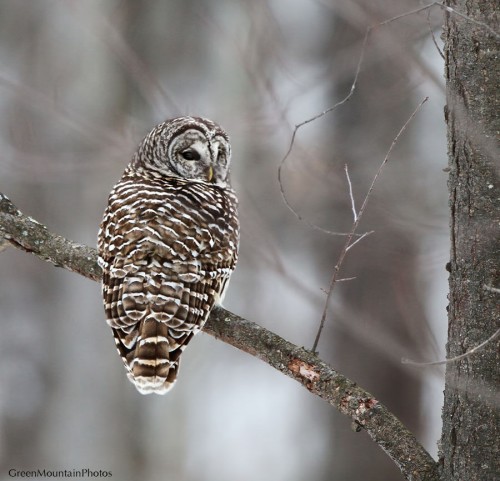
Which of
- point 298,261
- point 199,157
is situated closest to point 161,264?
point 199,157

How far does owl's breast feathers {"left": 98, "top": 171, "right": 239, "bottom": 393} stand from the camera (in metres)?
3.72

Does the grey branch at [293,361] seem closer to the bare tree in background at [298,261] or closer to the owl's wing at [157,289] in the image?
the bare tree in background at [298,261]

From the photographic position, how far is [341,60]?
24.2 ft

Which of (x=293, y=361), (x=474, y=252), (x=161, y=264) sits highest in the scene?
(x=161, y=264)

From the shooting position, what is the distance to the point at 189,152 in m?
4.78

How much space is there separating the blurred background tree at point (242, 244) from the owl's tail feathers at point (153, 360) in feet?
11.6

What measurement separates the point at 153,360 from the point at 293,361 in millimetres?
687

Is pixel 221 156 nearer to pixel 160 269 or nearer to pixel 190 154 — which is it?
pixel 190 154

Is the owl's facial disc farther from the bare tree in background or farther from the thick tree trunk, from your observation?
the thick tree trunk

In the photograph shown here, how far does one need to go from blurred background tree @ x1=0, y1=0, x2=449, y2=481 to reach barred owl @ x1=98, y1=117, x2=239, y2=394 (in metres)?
2.86

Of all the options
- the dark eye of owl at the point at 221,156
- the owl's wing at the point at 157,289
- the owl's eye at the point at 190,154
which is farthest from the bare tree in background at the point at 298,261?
the owl's eye at the point at 190,154

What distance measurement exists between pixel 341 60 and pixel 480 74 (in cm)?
463

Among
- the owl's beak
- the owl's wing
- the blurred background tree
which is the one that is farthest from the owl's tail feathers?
the blurred background tree

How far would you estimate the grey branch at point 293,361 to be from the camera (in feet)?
9.50
